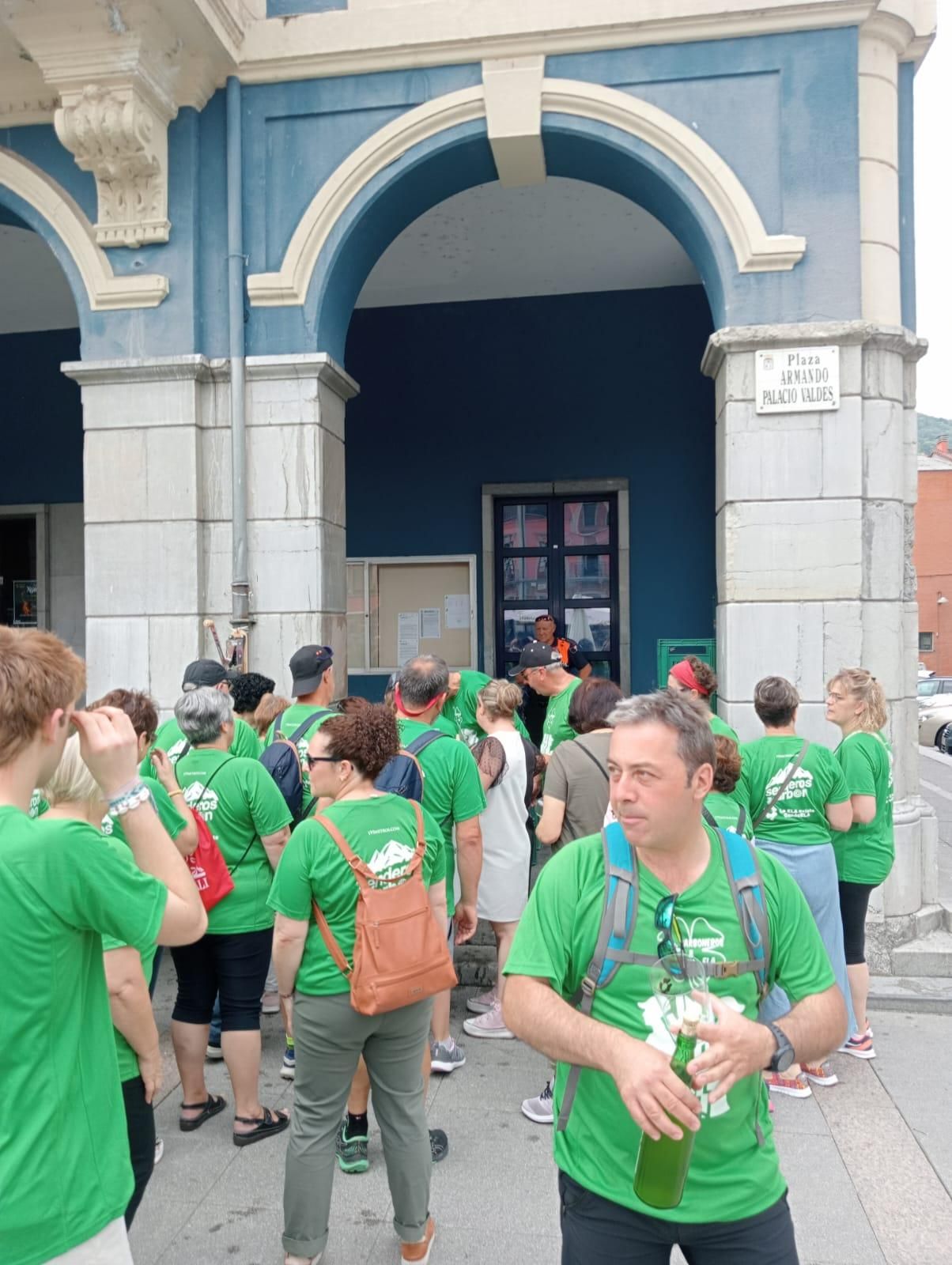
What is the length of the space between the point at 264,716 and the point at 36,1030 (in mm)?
3531

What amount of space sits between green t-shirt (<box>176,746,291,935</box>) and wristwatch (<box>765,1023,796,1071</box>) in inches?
92.8

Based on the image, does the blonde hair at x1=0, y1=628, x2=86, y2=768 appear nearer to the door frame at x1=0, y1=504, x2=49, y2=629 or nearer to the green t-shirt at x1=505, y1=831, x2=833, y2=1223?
the green t-shirt at x1=505, y1=831, x2=833, y2=1223

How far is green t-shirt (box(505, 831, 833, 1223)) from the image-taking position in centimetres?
184

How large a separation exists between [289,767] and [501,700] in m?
1.12

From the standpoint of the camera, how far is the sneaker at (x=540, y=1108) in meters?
3.87

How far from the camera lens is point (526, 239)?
870 cm

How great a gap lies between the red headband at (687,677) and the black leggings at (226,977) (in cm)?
242

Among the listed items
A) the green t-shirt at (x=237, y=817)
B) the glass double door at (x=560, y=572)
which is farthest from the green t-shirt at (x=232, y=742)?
the glass double door at (x=560, y=572)

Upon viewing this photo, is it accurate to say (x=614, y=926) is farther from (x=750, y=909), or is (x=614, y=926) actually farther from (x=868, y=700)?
(x=868, y=700)

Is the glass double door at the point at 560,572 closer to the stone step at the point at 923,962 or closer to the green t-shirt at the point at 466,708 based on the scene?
the green t-shirt at the point at 466,708

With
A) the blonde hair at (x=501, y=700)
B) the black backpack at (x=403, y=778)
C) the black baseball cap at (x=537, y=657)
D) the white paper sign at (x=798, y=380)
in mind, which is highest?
the white paper sign at (x=798, y=380)

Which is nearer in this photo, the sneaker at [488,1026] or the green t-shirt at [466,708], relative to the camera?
the sneaker at [488,1026]

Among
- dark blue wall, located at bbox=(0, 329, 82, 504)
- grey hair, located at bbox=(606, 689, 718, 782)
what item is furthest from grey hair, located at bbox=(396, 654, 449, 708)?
dark blue wall, located at bbox=(0, 329, 82, 504)

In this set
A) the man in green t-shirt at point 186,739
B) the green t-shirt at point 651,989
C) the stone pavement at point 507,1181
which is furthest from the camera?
the man in green t-shirt at point 186,739
